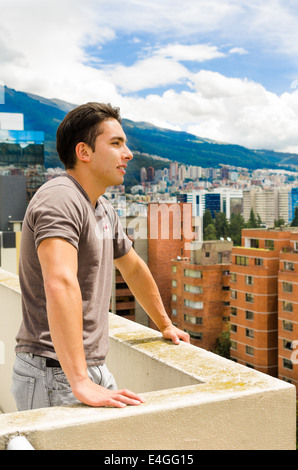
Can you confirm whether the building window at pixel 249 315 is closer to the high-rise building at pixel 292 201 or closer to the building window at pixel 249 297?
the building window at pixel 249 297

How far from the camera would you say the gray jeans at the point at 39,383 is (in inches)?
39.8

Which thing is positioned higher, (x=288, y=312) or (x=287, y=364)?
(x=288, y=312)

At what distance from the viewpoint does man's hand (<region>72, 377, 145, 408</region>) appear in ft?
2.84

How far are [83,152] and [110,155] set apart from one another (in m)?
0.05

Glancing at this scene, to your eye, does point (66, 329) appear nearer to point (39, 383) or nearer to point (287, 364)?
point (39, 383)

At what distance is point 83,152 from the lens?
3.51ft

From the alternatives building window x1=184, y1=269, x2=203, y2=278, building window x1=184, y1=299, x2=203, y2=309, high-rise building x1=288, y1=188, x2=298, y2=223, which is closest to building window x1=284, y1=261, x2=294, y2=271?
building window x1=184, y1=269, x2=203, y2=278

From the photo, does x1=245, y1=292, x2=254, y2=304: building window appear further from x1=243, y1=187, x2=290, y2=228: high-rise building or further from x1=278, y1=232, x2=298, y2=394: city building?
x1=243, y1=187, x2=290, y2=228: high-rise building

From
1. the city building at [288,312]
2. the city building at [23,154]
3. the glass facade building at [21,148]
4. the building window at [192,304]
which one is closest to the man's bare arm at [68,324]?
the city building at [288,312]

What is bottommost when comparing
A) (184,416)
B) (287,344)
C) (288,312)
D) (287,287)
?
(287,344)

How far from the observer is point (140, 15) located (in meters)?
111

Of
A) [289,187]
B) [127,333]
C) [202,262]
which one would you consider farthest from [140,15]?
[127,333]

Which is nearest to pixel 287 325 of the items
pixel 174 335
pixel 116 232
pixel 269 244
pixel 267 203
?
pixel 269 244
